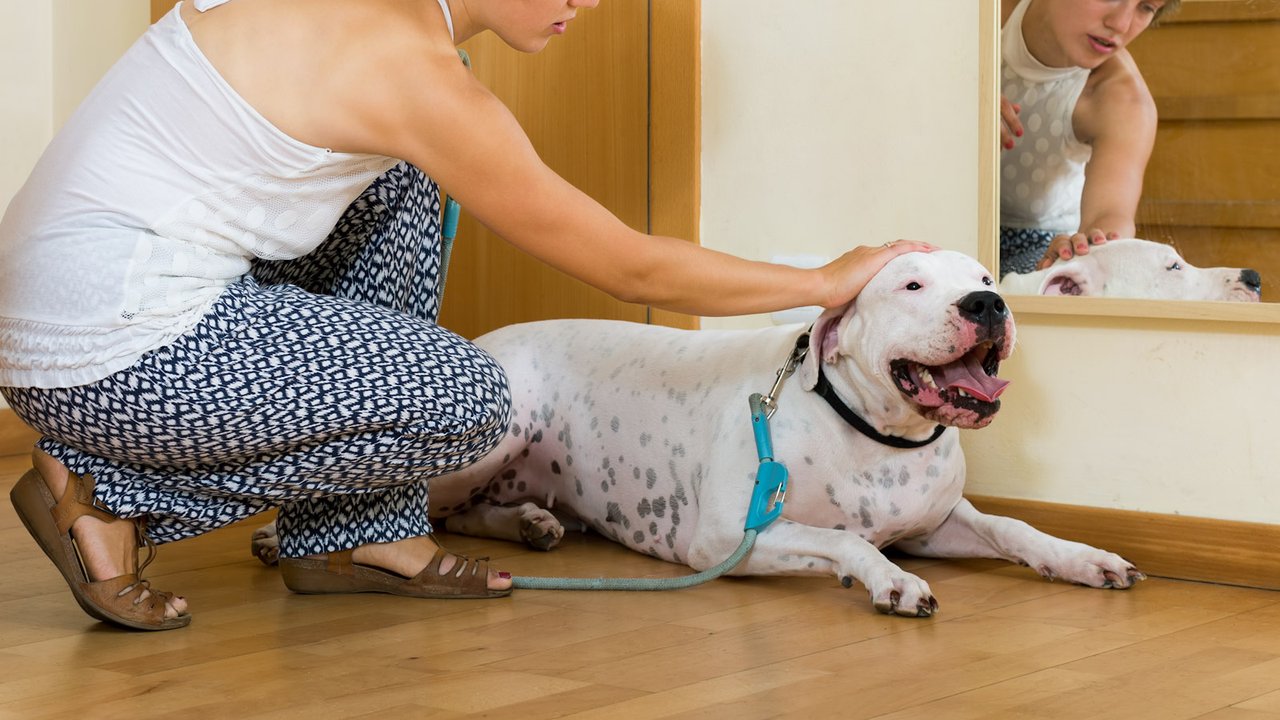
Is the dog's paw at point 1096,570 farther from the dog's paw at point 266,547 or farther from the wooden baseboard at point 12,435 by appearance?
the wooden baseboard at point 12,435

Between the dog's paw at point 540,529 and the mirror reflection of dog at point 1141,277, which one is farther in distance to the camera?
the dog's paw at point 540,529

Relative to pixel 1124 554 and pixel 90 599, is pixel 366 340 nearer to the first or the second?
pixel 90 599

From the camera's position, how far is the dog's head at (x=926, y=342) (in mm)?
1974

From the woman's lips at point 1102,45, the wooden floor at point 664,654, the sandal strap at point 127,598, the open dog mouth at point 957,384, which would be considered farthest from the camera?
the woman's lips at point 1102,45

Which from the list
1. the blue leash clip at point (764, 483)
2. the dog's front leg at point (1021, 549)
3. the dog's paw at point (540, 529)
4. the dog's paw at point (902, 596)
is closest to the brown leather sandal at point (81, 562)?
the dog's paw at point (540, 529)

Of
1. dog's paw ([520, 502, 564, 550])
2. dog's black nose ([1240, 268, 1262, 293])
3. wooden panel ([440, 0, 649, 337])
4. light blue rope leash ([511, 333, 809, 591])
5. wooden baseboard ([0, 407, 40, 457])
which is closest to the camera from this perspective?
light blue rope leash ([511, 333, 809, 591])

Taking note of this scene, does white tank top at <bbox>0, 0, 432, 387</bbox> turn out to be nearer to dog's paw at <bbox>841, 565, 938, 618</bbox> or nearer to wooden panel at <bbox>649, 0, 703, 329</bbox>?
dog's paw at <bbox>841, 565, 938, 618</bbox>

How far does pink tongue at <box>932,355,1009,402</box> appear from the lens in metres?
2.01

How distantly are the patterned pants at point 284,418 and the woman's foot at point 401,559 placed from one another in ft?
0.04

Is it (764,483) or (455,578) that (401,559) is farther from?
(764,483)

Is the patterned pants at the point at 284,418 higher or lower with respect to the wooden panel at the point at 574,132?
lower

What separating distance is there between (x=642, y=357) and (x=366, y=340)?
71 centimetres

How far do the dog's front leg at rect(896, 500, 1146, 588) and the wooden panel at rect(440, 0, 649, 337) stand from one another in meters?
0.96

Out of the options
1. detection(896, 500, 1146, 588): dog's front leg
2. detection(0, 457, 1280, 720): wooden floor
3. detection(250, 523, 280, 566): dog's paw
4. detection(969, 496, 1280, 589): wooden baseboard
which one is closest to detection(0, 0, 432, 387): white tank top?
detection(0, 457, 1280, 720): wooden floor
